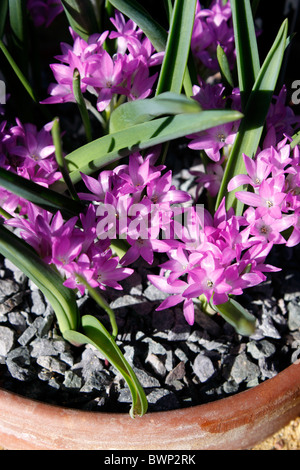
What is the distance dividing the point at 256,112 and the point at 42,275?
44cm

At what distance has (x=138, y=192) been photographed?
85cm

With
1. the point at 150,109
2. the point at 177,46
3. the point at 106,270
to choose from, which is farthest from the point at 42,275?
the point at 177,46

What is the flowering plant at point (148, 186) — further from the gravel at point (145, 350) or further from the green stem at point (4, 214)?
the gravel at point (145, 350)

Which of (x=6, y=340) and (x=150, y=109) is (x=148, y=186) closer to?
(x=150, y=109)

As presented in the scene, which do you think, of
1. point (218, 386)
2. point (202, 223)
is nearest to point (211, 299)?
point (202, 223)

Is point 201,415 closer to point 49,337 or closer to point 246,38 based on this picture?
point 49,337

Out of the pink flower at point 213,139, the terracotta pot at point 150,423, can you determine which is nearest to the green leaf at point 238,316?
the terracotta pot at point 150,423

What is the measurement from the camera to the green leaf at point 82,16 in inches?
38.3

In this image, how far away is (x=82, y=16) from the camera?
3.23 feet

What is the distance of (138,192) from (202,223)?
0.12 metres

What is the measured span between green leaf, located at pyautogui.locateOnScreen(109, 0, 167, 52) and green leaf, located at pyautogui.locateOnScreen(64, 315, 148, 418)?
0.51 m

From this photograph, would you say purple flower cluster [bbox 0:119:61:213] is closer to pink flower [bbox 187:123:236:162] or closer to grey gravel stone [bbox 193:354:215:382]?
pink flower [bbox 187:123:236:162]

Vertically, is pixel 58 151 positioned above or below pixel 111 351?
above

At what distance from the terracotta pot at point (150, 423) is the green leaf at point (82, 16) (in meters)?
0.70
